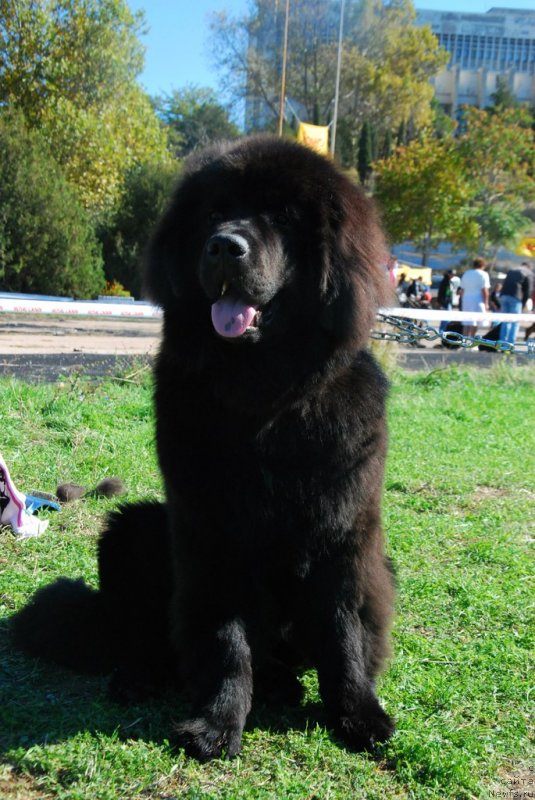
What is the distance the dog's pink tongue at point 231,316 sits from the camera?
2.42m

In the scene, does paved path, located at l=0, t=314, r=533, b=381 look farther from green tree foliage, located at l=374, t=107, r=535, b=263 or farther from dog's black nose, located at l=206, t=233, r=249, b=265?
green tree foliage, located at l=374, t=107, r=535, b=263

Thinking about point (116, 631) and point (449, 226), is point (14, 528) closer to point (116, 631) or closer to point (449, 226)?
point (116, 631)

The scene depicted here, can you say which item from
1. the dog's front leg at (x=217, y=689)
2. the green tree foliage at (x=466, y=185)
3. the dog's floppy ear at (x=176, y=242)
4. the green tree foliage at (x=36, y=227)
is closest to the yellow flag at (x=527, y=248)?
the green tree foliage at (x=466, y=185)

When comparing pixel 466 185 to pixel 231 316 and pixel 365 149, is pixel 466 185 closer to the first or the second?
pixel 365 149

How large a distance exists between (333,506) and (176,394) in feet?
2.10

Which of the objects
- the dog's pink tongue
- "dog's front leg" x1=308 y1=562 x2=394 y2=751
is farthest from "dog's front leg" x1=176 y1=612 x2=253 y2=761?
the dog's pink tongue

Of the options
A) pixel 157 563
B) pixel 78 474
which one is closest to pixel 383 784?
pixel 157 563

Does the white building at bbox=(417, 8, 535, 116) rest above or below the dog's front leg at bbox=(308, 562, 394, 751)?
above

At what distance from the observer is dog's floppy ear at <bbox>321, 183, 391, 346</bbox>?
2527 millimetres

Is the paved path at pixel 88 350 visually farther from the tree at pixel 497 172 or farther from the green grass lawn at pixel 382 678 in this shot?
the tree at pixel 497 172

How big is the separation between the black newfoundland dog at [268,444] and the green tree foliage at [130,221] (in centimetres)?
Result: 1986

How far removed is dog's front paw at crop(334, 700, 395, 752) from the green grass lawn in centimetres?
4

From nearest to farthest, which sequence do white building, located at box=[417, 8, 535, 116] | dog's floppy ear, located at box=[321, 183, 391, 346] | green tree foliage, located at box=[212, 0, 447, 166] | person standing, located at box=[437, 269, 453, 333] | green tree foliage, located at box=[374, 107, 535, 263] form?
dog's floppy ear, located at box=[321, 183, 391, 346] < person standing, located at box=[437, 269, 453, 333] < green tree foliage, located at box=[374, 107, 535, 263] < green tree foliage, located at box=[212, 0, 447, 166] < white building, located at box=[417, 8, 535, 116]

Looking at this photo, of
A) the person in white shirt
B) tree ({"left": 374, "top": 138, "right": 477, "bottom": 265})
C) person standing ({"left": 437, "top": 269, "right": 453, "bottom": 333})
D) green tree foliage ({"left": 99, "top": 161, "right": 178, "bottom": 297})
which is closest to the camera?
the person in white shirt
